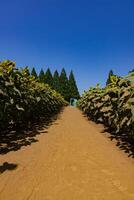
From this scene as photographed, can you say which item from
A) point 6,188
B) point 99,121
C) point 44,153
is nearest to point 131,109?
point 44,153

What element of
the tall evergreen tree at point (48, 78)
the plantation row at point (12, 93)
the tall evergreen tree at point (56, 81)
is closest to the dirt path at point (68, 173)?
the plantation row at point (12, 93)

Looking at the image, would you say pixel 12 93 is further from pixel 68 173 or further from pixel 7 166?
pixel 68 173

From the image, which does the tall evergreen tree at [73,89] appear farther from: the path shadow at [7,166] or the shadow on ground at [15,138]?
the path shadow at [7,166]

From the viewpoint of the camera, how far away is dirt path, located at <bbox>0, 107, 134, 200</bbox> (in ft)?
16.8

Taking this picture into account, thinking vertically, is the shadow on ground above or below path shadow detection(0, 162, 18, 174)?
above

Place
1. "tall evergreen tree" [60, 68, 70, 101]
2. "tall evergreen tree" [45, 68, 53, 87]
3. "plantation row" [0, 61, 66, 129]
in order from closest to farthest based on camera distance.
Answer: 1. "plantation row" [0, 61, 66, 129]
2. "tall evergreen tree" [60, 68, 70, 101]
3. "tall evergreen tree" [45, 68, 53, 87]

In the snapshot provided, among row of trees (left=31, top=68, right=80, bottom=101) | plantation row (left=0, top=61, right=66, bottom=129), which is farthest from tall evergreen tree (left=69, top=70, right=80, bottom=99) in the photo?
plantation row (left=0, top=61, right=66, bottom=129)

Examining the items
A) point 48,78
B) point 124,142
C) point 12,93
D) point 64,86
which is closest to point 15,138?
point 12,93

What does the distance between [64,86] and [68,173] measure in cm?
7923

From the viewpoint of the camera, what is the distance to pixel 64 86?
3356 inches

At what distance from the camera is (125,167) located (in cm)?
700

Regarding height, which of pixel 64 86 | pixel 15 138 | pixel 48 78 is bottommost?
pixel 15 138

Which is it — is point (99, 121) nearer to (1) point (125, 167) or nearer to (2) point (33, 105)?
(2) point (33, 105)

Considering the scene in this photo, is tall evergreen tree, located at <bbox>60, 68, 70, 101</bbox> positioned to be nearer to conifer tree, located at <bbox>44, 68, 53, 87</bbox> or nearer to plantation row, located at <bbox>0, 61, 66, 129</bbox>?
conifer tree, located at <bbox>44, 68, 53, 87</bbox>
